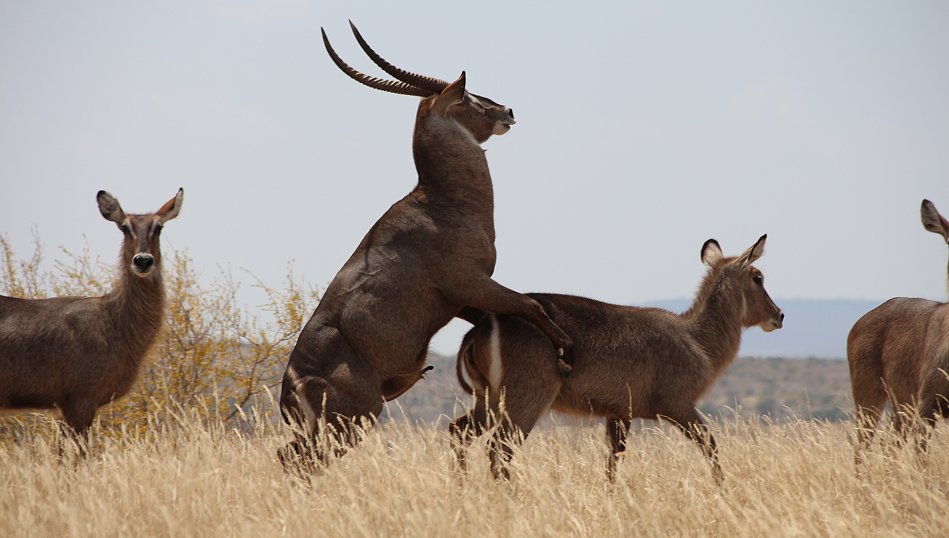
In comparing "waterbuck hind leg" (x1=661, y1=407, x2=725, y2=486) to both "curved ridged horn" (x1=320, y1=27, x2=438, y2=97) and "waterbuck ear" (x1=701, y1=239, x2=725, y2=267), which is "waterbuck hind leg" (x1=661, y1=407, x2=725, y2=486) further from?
"curved ridged horn" (x1=320, y1=27, x2=438, y2=97)

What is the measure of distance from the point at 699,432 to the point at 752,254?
1.79 m

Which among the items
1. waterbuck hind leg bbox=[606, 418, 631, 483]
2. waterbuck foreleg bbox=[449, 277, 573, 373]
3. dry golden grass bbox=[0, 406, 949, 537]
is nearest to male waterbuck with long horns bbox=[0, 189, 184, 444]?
dry golden grass bbox=[0, 406, 949, 537]

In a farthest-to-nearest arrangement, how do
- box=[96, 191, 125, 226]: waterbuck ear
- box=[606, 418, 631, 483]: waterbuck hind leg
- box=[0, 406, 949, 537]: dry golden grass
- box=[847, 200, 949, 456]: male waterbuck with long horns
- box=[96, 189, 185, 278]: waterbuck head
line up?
1. box=[96, 191, 125, 226]: waterbuck ear
2. box=[96, 189, 185, 278]: waterbuck head
3. box=[606, 418, 631, 483]: waterbuck hind leg
4. box=[847, 200, 949, 456]: male waterbuck with long horns
5. box=[0, 406, 949, 537]: dry golden grass

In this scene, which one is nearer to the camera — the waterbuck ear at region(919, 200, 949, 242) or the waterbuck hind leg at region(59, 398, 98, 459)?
the waterbuck ear at region(919, 200, 949, 242)

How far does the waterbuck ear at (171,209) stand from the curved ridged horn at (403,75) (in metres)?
2.60

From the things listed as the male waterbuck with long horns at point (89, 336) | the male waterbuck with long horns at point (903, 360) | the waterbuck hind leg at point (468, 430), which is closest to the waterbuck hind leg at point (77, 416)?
the male waterbuck with long horns at point (89, 336)

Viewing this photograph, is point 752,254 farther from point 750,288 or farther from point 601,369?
point 601,369

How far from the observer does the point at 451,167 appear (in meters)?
7.80

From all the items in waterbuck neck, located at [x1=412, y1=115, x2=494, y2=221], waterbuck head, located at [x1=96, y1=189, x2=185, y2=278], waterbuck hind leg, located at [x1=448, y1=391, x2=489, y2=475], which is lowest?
waterbuck hind leg, located at [x1=448, y1=391, x2=489, y2=475]

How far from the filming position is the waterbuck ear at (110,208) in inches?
381

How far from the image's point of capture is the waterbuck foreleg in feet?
23.9

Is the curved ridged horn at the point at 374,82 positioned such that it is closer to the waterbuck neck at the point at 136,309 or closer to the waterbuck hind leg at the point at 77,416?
the waterbuck neck at the point at 136,309

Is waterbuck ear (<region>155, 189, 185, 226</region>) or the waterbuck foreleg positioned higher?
waterbuck ear (<region>155, 189, 185, 226</region>)

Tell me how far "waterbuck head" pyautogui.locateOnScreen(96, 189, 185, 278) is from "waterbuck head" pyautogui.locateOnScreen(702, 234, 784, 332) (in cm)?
475
